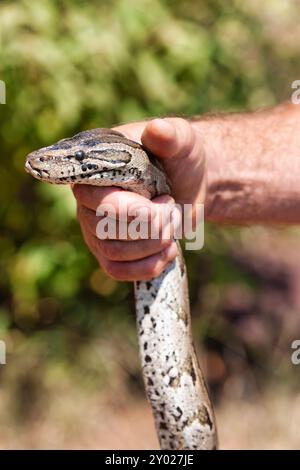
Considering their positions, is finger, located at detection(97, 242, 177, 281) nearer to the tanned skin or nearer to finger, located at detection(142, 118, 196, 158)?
the tanned skin

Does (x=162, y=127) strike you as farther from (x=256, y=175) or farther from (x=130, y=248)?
(x=256, y=175)

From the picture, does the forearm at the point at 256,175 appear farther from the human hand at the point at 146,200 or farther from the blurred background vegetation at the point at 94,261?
the blurred background vegetation at the point at 94,261

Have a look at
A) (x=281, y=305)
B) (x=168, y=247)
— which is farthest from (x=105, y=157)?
(x=281, y=305)

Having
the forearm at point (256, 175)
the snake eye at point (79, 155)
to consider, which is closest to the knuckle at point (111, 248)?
the snake eye at point (79, 155)

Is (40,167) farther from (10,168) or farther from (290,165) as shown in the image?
(10,168)

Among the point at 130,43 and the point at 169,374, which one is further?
the point at 130,43
